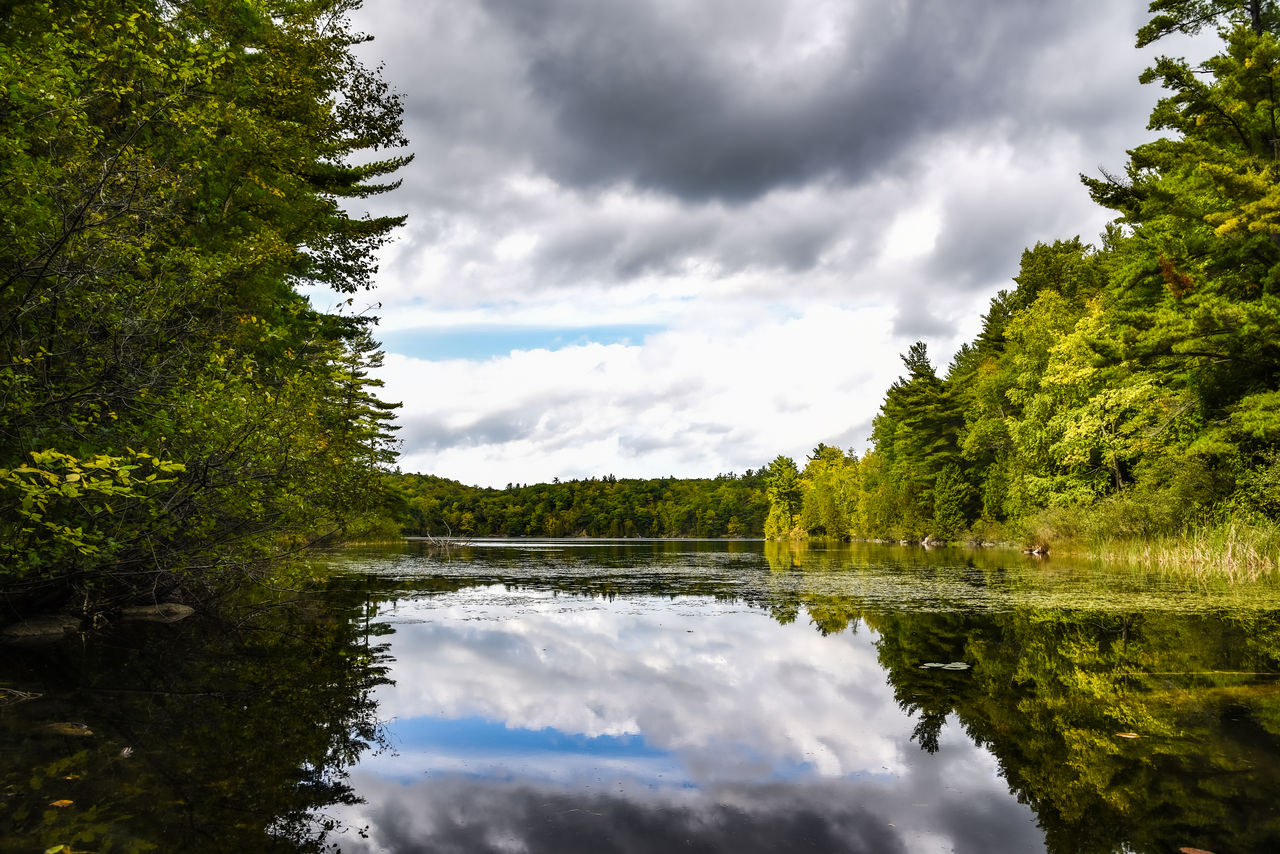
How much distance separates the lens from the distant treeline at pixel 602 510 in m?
139

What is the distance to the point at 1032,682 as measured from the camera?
7.02 m

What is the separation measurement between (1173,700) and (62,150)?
13220 millimetres

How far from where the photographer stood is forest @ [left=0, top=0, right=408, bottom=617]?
21.4 ft

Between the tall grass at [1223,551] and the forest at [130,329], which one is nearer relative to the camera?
the forest at [130,329]

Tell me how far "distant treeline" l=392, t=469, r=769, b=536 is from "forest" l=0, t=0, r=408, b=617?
125m

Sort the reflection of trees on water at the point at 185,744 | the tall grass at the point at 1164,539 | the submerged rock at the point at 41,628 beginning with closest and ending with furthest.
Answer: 1. the reflection of trees on water at the point at 185,744
2. the submerged rock at the point at 41,628
3. the tall grass at the point at 1164,539

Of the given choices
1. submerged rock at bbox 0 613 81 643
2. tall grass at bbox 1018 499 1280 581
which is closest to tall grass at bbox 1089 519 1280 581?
tall grass at bbox 1018 499 1280 581

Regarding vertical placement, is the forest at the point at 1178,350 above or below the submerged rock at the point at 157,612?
above

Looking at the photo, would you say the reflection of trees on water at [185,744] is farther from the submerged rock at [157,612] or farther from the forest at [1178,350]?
the forest at [1178,350]

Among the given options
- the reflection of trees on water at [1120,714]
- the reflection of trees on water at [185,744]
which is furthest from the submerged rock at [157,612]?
the reflection of trees on water at [1120,714]

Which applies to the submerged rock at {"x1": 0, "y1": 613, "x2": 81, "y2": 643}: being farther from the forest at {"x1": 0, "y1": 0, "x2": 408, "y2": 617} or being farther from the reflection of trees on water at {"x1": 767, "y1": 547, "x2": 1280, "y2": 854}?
the reflection of trees on water at {"x1": 767, "y1": 547, "x2": 1280, "y2": 854}

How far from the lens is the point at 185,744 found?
514 cm

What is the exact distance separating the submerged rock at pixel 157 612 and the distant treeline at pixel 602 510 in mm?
122175

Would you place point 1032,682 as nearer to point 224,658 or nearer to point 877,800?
point 877,800
